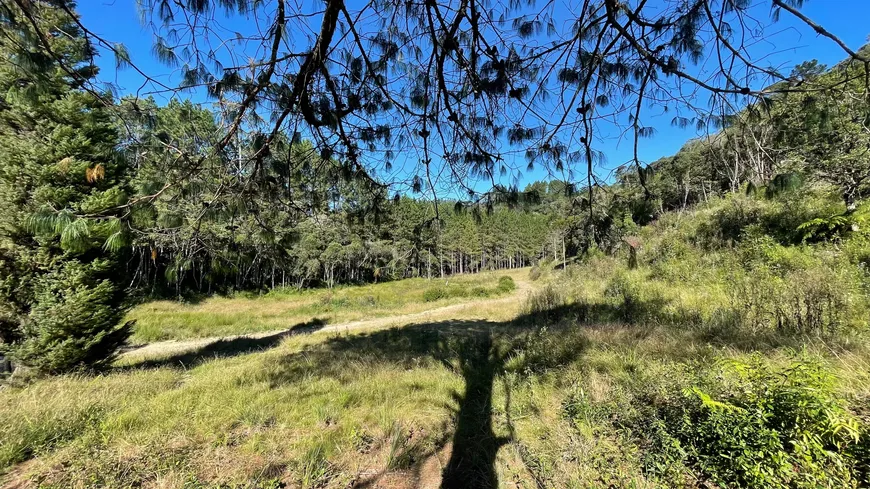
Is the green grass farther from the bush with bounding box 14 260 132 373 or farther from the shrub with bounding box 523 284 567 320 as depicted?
the shrub with bounding box 523 284 567 320

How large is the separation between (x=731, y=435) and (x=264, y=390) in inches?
204

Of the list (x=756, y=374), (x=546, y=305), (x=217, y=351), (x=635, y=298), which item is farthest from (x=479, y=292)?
(x=756, y=374)

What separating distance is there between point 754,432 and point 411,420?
302 cm

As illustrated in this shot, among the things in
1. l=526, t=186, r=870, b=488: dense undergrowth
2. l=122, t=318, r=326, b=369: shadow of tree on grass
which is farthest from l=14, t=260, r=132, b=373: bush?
l=526, t=186, r=870, b=488: dense undergrowth

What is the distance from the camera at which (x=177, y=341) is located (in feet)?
45.8

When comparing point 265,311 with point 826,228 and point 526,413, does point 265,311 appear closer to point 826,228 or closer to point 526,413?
point 526,413

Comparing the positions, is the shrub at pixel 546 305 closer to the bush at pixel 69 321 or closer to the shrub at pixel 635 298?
the shrub at pixel 635 298

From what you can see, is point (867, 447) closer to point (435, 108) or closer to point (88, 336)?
point (435, 108)

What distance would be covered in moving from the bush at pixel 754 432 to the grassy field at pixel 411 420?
0.11 feet

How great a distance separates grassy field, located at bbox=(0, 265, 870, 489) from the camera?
277cm

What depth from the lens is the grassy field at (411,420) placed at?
9.08ft

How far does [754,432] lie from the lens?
2.29m

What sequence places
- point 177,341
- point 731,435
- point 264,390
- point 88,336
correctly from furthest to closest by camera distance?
point 177,341, point 88,336, point 264,390, point 731,435

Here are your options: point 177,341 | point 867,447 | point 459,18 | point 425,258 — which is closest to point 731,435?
point 867,447
